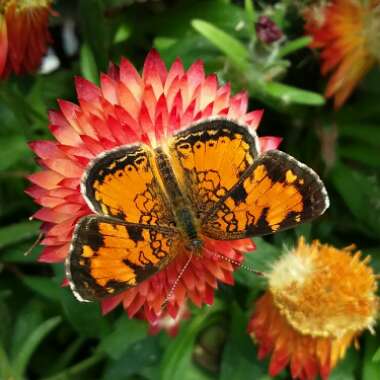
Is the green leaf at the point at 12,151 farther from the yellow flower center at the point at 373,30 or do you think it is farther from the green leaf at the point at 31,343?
the yellow flower center at the point at 373,30

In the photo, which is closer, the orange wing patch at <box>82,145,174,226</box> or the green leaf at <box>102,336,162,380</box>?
the orange wing patch at <box>82,145,174,226</box>

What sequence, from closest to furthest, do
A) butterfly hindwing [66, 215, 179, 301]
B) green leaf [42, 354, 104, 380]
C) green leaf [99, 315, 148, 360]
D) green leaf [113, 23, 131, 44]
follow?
butterfly hindwing [66, 215, 179, 301], green leaf [99, 315, 148, 360], green leaf [42, 354, 104, 380], green leaf [113, 23, 131, 44]

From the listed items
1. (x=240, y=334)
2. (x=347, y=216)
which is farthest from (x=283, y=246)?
(x=347, y=216)

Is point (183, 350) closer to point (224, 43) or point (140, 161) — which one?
point (140, 161)

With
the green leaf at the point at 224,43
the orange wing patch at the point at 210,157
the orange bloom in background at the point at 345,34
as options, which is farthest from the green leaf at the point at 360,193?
the orange wing patch at the point at 210,157

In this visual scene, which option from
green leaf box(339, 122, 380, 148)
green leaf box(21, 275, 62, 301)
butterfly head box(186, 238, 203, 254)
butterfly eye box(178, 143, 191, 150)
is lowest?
green leaf box(21, 275, 62, 301)

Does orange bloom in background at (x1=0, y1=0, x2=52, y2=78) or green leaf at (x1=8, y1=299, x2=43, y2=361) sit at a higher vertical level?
orange bloom in background at (x1=0, y1=0, x2=52, y2=78)

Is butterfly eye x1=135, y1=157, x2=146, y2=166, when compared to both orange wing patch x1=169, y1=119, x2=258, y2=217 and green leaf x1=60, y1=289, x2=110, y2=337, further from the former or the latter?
green leaf x1=60, y1=289, x2=110, y2=337

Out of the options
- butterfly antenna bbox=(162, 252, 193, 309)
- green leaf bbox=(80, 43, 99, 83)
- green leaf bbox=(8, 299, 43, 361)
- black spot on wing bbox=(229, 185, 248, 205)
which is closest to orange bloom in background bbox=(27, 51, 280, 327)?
butterfly antenna bbox=(162, 252, 193, 309)
